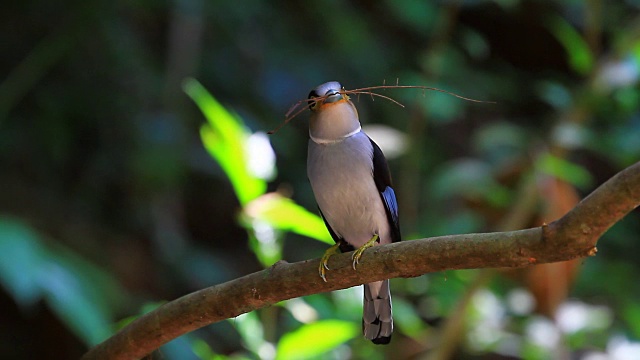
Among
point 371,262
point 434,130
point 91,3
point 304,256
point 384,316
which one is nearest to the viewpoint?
point 371,262

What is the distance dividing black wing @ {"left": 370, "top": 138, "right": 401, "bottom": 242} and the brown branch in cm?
40

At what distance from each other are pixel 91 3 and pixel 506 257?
123 inches

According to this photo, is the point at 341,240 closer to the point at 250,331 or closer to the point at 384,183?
the point at 384,183

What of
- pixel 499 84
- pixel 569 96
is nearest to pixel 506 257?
pixel 569 96

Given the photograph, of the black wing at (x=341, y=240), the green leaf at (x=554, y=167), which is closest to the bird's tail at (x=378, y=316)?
the black wing at (x=341, y=240)

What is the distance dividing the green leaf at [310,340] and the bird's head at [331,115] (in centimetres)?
49

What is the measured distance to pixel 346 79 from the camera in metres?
4.61

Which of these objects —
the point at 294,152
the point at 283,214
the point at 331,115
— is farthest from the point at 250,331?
the point at 294,152

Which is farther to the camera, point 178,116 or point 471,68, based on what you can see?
point 471,68

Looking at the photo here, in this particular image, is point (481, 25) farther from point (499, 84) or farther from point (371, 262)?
point (371, 262)

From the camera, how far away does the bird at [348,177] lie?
2002 mm

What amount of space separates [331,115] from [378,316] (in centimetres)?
57

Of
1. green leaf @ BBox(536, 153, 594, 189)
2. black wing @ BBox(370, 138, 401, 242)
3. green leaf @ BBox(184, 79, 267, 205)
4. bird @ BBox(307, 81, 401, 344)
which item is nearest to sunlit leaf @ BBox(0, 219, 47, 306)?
green leaf @ BBox(184, 79, 267, 205)

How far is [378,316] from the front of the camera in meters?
2.16
